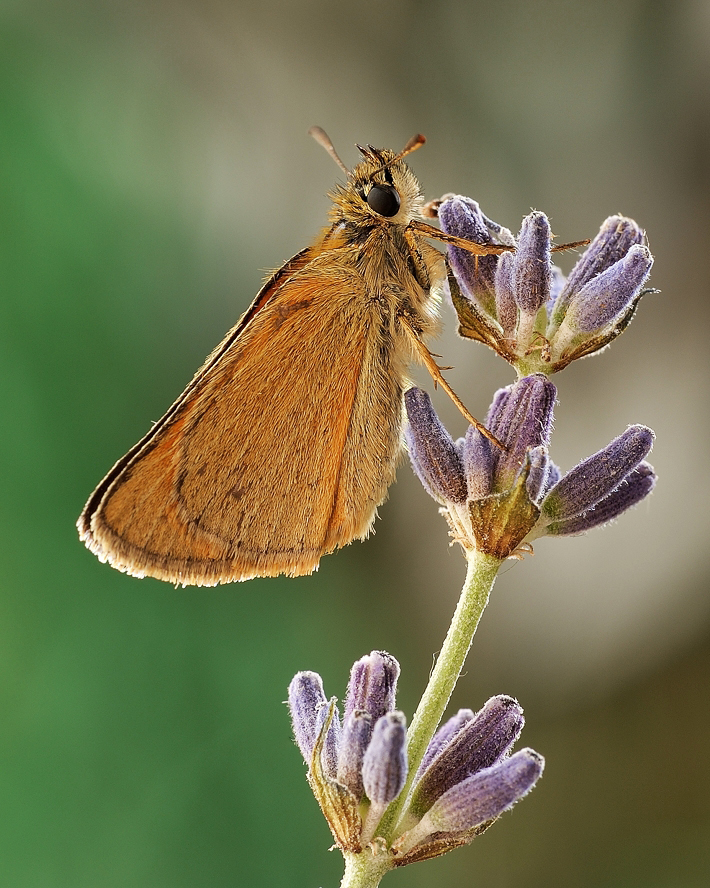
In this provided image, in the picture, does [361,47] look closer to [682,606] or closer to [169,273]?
[169,273]

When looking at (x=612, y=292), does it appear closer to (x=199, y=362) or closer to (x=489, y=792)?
(x=489, y=792)

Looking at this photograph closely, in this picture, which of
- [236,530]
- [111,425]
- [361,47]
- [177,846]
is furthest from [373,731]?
[361,47]

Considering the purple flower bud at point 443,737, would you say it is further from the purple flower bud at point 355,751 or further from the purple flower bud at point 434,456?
the purple flower bud at point 434,456

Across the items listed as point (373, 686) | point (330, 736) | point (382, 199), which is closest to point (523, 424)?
point (373, 686)

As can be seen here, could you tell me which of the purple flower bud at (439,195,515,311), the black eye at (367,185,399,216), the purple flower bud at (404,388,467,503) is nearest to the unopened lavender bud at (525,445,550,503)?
the purple flower bud at (404,388,467,503)

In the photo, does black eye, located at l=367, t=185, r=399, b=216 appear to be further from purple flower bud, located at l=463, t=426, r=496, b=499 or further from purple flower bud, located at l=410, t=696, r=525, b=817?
purple flower bud, located at l=410, t=696, r=525, b=817

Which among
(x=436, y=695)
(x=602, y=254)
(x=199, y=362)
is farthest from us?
(x=199, y=362)
